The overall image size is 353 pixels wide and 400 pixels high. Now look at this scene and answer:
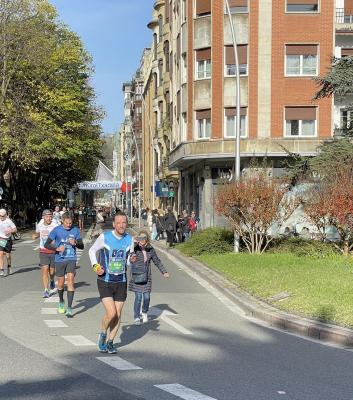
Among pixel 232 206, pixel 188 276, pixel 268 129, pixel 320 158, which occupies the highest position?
pixel 268 129

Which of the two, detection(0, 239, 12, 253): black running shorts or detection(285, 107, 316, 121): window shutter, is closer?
detection(0, 239, 12, 253): black running shorts

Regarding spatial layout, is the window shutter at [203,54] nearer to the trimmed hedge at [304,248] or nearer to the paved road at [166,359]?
the trimmed hedge at [304,248]

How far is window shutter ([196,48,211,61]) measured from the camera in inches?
1403

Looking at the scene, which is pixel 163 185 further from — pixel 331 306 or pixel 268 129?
pixel 331 306

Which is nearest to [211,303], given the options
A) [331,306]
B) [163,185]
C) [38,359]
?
[331,306]

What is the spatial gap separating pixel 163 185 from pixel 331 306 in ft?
134

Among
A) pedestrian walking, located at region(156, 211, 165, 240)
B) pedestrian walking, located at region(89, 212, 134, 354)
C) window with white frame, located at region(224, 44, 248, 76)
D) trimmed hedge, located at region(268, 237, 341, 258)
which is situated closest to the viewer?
pedestrian walking, located at region(89, 212, 134, 354)

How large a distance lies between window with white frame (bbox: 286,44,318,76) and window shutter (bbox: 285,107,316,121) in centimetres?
183

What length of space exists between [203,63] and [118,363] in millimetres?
30103

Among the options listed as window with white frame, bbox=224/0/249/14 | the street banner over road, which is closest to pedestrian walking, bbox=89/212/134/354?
window with white frame, bbox=224/0/249/14

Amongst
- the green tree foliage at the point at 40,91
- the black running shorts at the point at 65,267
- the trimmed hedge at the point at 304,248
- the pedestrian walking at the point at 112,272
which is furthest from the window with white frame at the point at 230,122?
the pedestrian walking at the point at 112,272

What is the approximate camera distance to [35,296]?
13.7 m

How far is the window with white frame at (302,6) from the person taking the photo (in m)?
34.1

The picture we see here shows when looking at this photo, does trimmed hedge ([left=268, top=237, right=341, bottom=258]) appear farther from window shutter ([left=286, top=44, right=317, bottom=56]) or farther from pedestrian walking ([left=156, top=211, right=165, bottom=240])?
window shutter ([left=286, top=44, right=317, bottom=56])
